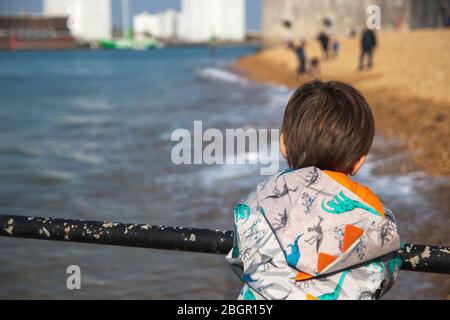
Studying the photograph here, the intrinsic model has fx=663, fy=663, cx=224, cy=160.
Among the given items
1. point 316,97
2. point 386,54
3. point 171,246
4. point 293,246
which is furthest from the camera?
point 386,54

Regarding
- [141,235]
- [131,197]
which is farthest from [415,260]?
[131,197]

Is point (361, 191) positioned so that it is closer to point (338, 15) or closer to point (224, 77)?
point (224, 77)

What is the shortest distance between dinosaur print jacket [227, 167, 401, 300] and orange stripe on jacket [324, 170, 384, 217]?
0.05 ft

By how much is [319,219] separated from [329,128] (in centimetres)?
23

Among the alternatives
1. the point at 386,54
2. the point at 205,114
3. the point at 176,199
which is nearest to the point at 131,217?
the point at 176,199

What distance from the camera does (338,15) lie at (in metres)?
53.8

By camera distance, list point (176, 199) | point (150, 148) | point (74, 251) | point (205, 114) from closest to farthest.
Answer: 1. point (74, 251)
2. point (176, 199)
3. point (150, 148)
4. point (205, 114)

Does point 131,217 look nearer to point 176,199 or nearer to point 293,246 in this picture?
point 176,199

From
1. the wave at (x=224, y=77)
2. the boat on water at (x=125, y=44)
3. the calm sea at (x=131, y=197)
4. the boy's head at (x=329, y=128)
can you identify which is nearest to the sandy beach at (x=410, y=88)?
the boy's head at (x=329, y=128)

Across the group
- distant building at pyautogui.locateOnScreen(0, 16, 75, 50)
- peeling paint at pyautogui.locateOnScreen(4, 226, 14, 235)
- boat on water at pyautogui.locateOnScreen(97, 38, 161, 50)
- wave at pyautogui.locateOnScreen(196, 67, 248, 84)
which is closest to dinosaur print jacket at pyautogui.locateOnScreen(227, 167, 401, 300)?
peeling paint at pyautogui.locateOnScreen(4, 226, 14, 235)

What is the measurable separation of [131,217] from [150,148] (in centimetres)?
555
